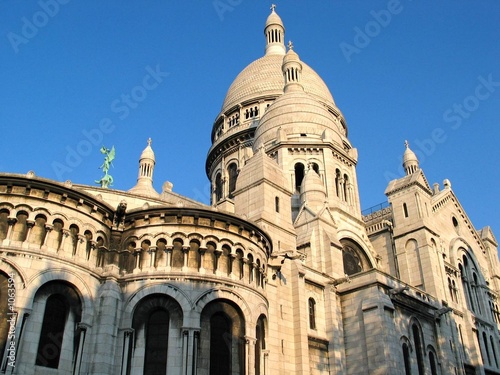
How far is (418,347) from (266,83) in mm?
36185

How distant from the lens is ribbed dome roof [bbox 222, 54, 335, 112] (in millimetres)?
60322

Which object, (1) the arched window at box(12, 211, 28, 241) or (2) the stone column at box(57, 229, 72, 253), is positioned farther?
(2) the stone column at box(57, 229, 72, 253)

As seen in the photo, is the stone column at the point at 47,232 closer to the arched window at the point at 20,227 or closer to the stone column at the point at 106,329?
the arched window at the point at 20,227

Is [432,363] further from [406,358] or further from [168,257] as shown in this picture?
[168,257]

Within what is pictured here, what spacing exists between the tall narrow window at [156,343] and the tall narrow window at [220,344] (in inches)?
80.1

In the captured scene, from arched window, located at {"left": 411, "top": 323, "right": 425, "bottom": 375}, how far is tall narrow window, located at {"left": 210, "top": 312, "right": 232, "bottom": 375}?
14.8 m

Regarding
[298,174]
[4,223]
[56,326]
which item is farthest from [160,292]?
[298,174]

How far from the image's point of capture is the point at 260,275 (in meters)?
27.0

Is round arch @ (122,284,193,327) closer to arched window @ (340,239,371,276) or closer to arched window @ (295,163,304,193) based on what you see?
arched window @ (340,239,371,276)

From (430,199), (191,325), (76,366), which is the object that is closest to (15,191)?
(76,366)

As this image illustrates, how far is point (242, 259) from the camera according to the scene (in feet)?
84.8

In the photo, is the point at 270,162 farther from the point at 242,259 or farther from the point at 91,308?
the point at 91,308

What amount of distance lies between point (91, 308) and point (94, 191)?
7.94 m

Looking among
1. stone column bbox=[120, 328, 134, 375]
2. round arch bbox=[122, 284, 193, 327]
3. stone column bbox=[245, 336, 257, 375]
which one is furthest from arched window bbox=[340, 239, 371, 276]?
stone column bbox=[120, 328, 134, 375]
